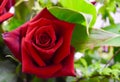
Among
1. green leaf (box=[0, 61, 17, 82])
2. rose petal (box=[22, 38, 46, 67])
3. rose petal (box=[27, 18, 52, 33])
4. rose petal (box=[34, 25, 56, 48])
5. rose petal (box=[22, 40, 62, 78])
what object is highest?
rose petal (box=[27, 18, 52, 33])

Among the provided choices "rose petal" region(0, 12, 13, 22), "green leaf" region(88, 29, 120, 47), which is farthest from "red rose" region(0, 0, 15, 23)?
"green leaf" region(88, 29, 120, 47)

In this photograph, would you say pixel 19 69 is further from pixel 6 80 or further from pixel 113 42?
pixel 113 42

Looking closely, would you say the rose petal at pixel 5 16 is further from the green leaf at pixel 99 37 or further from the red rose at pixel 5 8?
the green leaf at pixel 99 37

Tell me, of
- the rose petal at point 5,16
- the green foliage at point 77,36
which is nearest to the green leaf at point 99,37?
the green foliage at point 77,36

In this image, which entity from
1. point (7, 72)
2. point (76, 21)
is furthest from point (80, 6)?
point (7, 72)

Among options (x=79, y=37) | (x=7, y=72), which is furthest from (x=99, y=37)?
(x=7, y=72)

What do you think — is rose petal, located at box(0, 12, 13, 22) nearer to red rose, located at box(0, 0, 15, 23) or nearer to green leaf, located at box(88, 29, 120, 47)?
red rose, located at box(0, 0, 15, 23)

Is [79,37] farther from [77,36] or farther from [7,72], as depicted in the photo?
[7,72]
